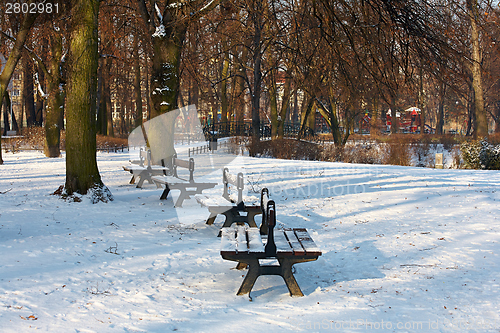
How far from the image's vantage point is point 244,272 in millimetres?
4992

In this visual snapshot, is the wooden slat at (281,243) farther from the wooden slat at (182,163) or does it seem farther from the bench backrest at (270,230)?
the wooden slat at (182,163)

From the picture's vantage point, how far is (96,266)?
481cm

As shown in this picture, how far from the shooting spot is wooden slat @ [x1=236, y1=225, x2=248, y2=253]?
4.21 metres

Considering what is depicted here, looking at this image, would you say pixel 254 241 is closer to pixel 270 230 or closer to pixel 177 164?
pixel 270 230

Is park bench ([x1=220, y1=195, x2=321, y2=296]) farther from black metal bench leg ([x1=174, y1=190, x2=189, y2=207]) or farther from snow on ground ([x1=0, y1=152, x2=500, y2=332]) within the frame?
black metal bench leg ([x1=174, y1=190, x2=189, y2=207])

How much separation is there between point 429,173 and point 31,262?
→ 397 inches

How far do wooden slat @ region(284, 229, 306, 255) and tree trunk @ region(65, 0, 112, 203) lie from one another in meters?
4.67

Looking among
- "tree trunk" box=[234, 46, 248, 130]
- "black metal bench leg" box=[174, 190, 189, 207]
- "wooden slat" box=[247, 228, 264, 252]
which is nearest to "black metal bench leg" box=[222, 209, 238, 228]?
"wooden slat" box=[247, 228, 264, 252]

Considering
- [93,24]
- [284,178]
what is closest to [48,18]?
[93,24]

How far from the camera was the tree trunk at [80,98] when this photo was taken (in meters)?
8.03

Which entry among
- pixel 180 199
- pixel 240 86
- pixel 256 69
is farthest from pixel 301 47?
pixel 240 86

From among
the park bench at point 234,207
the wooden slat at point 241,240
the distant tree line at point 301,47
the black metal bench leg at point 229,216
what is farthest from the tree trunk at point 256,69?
the wooden slat at point 241,240

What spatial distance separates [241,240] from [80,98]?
5.25 m

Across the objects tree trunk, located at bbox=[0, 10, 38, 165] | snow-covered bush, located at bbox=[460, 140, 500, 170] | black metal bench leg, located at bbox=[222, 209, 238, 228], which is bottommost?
black metal bench leg, located at bbox=[222, 209, 238, 228]
